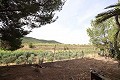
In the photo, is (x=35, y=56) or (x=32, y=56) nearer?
(x=32, y=56)

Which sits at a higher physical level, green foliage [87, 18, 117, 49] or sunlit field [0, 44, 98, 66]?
green foliage [87, 18, 117, 49]

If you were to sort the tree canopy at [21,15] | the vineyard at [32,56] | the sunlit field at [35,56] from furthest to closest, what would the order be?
the sunlit field at [35,56] < the vineyard at [32,56] < the tree canopy at [21,15]

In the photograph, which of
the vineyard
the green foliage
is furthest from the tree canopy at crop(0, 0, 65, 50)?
the green foliage

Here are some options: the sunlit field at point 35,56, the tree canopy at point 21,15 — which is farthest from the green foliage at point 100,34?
the tree canopy at point 21,15

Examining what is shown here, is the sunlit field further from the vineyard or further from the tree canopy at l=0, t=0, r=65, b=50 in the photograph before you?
the tree canopy at l=0, t=0, r=65, b=50

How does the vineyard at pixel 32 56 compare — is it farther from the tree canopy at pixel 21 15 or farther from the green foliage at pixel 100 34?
the tree canopy at pixel 21 15

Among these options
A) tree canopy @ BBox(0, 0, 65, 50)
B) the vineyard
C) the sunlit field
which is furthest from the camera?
the sunlit field

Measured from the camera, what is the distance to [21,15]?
16.8m

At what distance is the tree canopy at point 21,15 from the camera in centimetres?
1642

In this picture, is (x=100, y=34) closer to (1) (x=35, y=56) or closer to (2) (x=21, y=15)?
(1) (x=35, y=56)

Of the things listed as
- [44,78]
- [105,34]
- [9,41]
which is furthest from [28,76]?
[105,34]

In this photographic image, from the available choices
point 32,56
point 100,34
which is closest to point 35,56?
point 32,56

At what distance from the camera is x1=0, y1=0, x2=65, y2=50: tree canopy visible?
16422 mm

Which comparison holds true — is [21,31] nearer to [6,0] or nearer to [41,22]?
[41,22]
